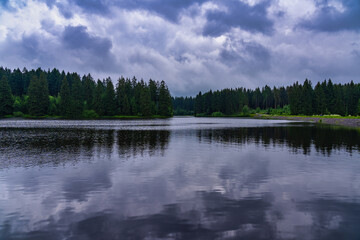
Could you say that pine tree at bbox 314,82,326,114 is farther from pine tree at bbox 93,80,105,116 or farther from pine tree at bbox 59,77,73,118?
pine tree at bbox 59,77,73,118

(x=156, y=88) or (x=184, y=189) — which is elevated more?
(x=156, y=88)

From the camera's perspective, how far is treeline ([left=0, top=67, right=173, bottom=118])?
132750 mm

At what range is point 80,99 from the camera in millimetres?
148375

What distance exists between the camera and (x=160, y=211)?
10656mm

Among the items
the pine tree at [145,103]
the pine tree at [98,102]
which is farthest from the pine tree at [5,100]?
the pine tree at [145,103]

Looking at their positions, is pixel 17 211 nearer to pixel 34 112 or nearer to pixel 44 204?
pixel 44 204

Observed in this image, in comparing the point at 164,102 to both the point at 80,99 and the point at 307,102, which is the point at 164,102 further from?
the point at 307,102

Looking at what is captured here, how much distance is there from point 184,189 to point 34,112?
14011 centimetres

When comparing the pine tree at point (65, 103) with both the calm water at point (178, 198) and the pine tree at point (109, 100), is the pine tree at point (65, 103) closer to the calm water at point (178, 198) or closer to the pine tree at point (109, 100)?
the pine tree at point (109, 100)

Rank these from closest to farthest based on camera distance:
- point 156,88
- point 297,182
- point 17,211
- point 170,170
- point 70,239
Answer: point 70,239 < point 17,211 < point 297,182 < point 170,170 < point 156,88

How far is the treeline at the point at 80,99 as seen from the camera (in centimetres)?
13275

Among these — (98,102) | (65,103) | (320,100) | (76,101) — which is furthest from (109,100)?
(320,100)

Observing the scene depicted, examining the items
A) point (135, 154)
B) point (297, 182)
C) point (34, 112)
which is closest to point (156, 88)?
point (34, 112)

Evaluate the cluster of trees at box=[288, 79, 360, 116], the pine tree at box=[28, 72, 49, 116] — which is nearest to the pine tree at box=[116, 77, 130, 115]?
the pine tree at box=[28, 72, 49, 116]
